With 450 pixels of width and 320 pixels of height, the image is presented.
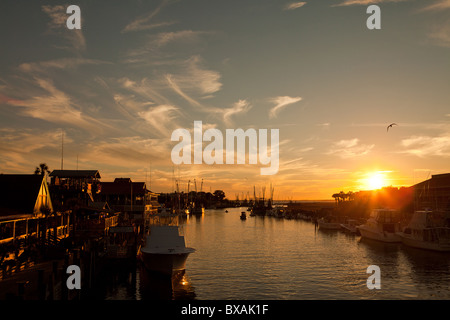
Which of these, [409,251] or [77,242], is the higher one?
[77,242]

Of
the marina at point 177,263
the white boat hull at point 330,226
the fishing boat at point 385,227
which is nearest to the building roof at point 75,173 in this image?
the marina at point 177,263

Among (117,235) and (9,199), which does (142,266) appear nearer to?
(117,235)

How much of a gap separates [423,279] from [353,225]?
2097 inches

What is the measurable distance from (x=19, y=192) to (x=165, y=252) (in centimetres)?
1464

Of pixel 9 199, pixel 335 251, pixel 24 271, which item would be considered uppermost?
pixel 9 199

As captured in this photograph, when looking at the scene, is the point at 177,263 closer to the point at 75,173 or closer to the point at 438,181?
the point at 75,173

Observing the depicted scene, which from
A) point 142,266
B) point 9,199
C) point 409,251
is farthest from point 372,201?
point 9,199

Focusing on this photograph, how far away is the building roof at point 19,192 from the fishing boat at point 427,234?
52.3 metres

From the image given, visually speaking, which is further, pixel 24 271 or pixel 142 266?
pixel 142 266

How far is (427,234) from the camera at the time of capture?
2124 inches

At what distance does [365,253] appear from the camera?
5241 centimetres

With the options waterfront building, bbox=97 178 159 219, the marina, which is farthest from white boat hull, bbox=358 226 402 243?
waterfront building, bbox=97 178 159 219

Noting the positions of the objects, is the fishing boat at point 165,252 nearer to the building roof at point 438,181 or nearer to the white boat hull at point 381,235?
the white boat hull at point 381,235

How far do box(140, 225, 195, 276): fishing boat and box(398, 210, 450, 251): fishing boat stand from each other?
37171mm
